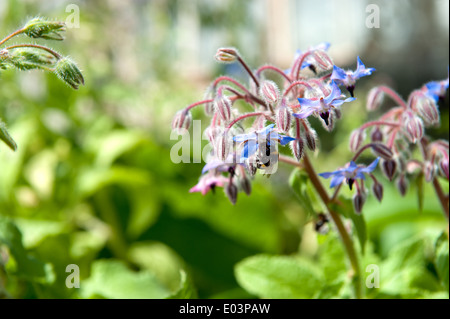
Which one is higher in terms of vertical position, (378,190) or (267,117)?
(267,117)

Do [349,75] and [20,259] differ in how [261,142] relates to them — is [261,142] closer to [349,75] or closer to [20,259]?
[349,75]

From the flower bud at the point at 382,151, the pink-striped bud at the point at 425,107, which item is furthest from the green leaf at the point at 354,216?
the pink-striped bud at the point at 425,107

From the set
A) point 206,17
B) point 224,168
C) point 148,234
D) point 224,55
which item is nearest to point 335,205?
point 224,168

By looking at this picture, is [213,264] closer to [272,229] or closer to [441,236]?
[272,229]

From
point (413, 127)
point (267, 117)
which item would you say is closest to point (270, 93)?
point (267, 117)

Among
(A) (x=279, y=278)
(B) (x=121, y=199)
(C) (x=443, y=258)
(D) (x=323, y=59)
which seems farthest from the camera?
(B) (x=121, y=199)

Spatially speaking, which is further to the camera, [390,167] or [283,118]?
[390,167]

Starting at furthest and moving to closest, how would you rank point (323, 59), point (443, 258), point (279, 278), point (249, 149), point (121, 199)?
point (121, 199) < point (279, 278) < point (443, 258) < point (323, 59) < point (249, 149)
